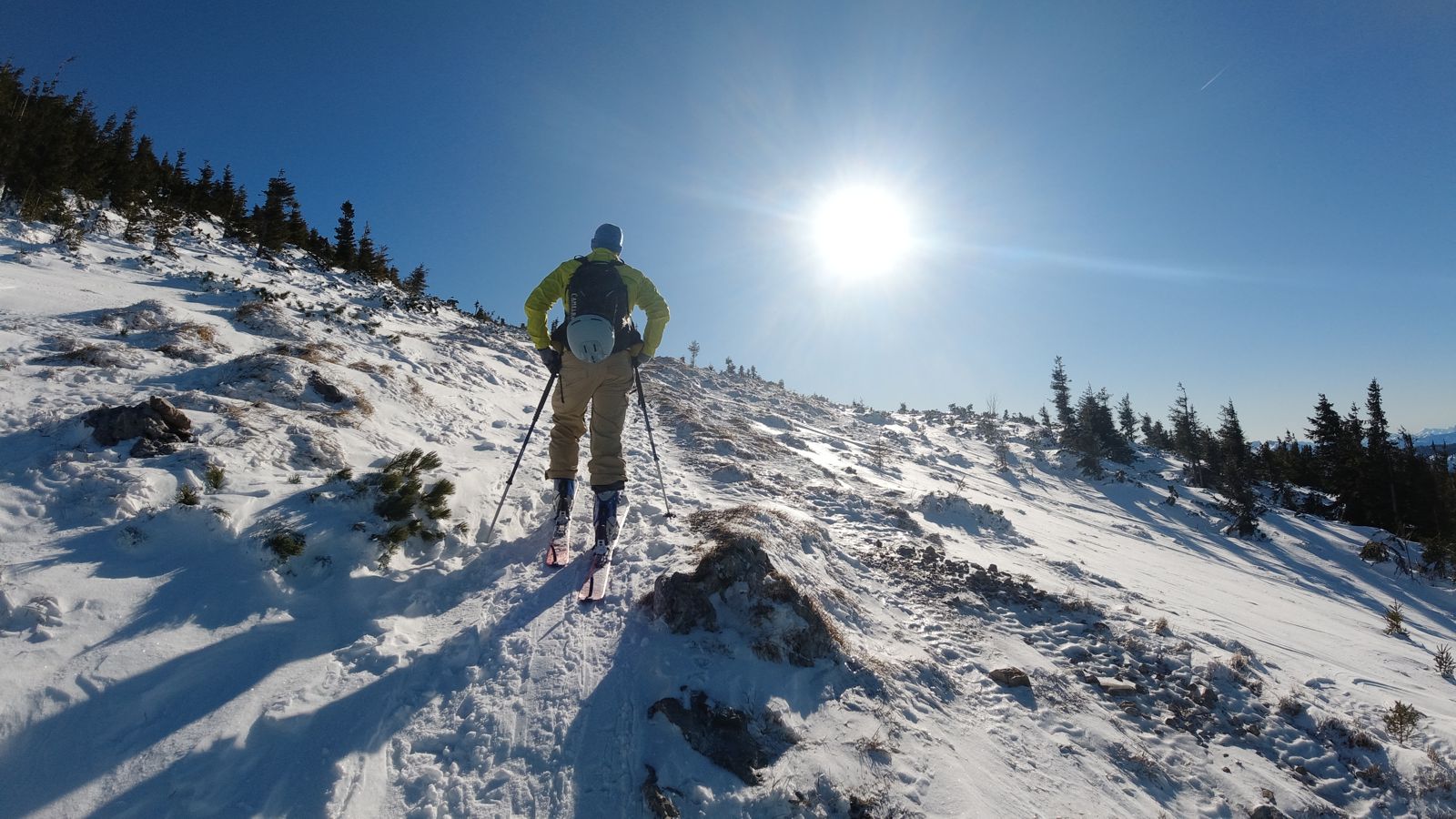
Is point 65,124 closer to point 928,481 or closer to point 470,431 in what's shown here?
point 470,431

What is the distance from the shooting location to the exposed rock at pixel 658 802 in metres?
2.56

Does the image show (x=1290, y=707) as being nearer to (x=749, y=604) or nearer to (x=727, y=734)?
(x=749, y=604)

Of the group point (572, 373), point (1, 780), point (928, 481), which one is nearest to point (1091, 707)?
→ point (572, 373)

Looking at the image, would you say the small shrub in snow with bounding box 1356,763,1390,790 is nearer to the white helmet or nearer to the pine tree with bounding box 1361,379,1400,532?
A: the white helmet

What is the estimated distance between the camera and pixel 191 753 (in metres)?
2.38

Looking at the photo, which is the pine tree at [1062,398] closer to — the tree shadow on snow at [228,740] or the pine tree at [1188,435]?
the pine tree at [1188,435]

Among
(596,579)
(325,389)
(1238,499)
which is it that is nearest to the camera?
(596,579)

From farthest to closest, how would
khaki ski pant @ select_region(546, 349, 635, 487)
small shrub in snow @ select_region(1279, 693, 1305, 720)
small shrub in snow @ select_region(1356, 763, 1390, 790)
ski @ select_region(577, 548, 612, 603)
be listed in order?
khaki ski pant @ select_region(546, 349, 635, 487)
ski @ select_region(577, 548, 612, 603)
small shrub in snow @ select_region(1279, 693, 1305, 720)
small shrub in snow @ select_region(1356, 763, 1390, 790)

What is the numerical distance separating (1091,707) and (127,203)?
34468 mm

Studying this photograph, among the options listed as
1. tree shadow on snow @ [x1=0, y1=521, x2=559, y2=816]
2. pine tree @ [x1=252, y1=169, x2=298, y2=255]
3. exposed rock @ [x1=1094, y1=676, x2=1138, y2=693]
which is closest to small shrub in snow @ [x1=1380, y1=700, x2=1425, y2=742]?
exposed rock @ [x1=1094, y1=676, x2=1138, y2=693]

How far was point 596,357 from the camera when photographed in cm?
464

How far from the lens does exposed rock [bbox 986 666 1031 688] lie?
4.18 meters

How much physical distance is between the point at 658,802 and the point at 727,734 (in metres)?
0.60

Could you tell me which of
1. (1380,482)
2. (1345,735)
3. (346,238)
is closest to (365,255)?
(346,238)
